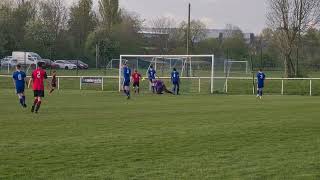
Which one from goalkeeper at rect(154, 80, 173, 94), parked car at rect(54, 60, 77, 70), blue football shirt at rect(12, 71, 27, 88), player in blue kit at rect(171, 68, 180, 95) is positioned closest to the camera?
blue football shirt at rect(12, 71, 27, 88)

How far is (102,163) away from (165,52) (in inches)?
2873

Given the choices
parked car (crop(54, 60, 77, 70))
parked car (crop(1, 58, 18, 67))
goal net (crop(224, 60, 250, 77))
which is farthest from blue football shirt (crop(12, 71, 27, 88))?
parked car (crop(54, 60, 77, 70))

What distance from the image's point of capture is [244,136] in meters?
13.1

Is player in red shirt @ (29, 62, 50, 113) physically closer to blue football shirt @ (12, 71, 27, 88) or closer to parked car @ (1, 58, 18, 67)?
blue football shirt @ (12, 71, 27, 88)

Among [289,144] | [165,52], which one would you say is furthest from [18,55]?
[289,144]

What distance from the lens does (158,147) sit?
36.8 feet

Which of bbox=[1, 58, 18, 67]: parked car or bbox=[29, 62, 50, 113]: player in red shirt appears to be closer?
bbox=[29, 62, 50, 113]: player in red shirt

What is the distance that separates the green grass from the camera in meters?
8.62

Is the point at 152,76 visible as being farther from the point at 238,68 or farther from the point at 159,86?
the point at 238,68

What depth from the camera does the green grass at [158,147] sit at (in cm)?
862

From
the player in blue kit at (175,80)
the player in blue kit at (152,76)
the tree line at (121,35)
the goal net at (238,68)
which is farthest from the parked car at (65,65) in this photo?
the player in blue kit at (175,80)

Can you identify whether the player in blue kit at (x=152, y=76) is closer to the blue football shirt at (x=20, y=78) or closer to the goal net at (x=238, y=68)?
the goal net at (x=238, y=68)

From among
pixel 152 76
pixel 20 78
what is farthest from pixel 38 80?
pixel 152 76

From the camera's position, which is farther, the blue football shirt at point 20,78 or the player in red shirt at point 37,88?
the blue football shirt at point 20,78
